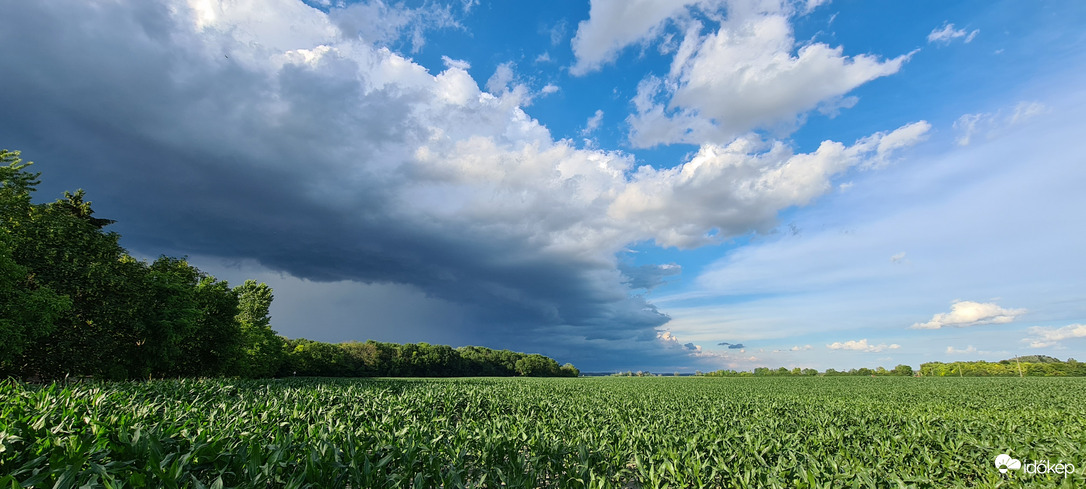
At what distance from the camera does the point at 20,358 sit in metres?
26.5

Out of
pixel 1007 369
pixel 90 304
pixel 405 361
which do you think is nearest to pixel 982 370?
pixel 1007 369

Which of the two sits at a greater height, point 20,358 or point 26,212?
point 26,212

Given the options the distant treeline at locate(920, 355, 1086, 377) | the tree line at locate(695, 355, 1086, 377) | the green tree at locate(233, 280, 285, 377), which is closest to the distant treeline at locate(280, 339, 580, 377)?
the green tree at locate(233, 280, 285, 377)

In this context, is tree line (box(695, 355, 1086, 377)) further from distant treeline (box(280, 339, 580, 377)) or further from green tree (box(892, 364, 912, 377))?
distant treeline (box(280, 339, 580, 377))

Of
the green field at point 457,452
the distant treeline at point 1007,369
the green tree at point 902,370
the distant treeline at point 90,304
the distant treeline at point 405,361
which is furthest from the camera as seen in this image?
the green tree at point 902,370

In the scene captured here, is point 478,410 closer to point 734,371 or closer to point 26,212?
point 26,212

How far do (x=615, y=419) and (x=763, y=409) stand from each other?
916 centimetres

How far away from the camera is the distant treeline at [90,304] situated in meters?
23.5

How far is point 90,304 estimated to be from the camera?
29.2m

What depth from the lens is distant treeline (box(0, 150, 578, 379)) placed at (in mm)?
23484

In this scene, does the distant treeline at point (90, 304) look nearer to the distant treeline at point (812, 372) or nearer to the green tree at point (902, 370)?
the distant treeline at point (812, 372)

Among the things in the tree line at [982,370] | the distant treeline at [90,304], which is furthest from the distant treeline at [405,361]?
the tree line at [982,370]

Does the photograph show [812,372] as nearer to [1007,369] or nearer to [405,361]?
[1007,369]

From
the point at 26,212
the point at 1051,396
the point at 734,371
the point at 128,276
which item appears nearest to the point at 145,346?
the point at 128,276
